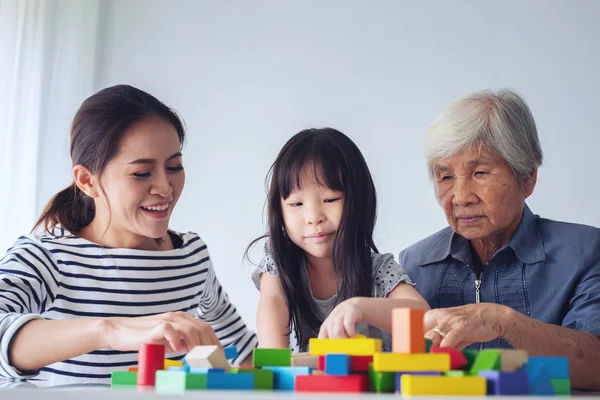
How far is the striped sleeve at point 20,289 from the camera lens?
3.46ft

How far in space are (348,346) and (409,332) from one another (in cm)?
9

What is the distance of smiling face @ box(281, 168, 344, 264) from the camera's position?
4.65ft

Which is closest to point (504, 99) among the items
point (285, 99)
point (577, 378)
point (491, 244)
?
point (491, 244)

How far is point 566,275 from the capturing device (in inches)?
58.0

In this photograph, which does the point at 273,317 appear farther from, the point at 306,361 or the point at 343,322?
the point at 306,361

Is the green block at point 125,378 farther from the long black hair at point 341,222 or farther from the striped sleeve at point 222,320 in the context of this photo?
the striped sleeve at point 222,320

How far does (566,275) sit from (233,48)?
199 centimetres

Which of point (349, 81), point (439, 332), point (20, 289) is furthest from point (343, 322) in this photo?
point (349, 81)

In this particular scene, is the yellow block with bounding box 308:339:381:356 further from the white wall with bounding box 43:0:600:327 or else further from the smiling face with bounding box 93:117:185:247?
the white wall with bounding box 43:0:600:327

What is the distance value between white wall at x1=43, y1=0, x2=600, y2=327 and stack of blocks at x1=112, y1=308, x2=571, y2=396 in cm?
209

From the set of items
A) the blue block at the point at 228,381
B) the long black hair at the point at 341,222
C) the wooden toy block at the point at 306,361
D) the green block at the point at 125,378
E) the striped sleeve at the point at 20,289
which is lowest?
the green block at the point at 125,378

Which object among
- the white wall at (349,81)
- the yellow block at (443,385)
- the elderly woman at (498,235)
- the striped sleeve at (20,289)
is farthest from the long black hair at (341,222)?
the white wall at (349,81)

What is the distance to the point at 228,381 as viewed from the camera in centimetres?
66

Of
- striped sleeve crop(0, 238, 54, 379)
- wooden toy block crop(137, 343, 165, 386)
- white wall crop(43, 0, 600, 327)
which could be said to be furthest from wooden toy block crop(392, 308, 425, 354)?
white wall crop(43, 0, 600, 327)
